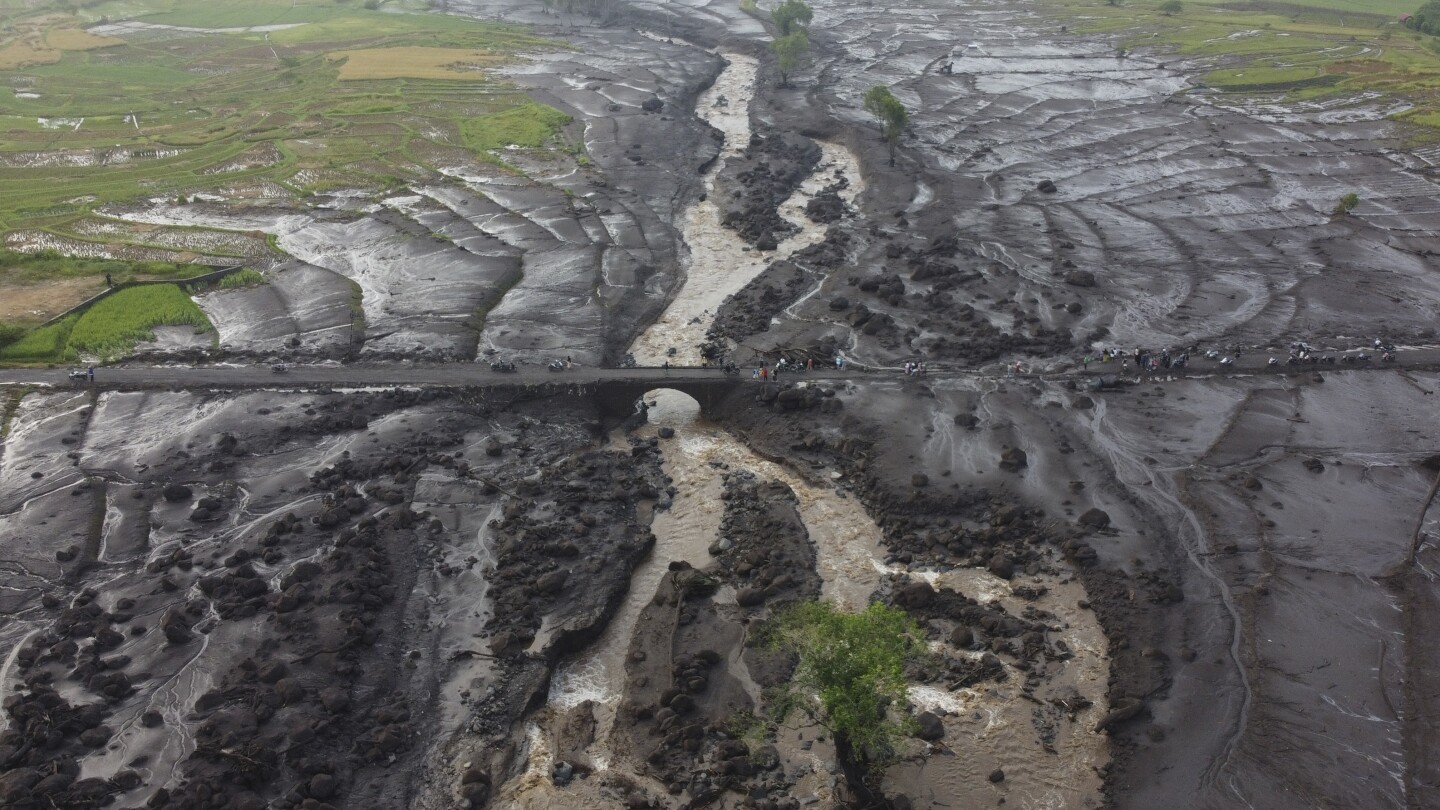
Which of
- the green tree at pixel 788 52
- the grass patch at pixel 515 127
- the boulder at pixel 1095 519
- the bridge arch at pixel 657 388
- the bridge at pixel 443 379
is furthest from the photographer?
the green tree at pixel 788 52

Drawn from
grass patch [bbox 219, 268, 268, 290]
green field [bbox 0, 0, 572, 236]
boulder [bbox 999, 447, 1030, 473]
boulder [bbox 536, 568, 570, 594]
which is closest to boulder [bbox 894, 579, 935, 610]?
boulder [bbox 999, 447, 1030, 473]

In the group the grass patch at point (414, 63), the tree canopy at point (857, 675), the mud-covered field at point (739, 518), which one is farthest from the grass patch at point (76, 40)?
the tree canopy at point (857, 675)

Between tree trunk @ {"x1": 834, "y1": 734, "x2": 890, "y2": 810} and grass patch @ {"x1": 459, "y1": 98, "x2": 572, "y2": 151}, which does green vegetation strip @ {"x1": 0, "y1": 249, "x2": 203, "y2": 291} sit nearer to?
grass patch @ {"x1": 459, "y1": 98, "x2": 572, "y2": 151}

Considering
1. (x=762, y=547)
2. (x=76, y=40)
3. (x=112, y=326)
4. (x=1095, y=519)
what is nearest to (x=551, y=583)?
(x=762, y=547)

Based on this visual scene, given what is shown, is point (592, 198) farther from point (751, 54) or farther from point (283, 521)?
point (751, 54)

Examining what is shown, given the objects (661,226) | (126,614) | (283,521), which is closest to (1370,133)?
(661,226)

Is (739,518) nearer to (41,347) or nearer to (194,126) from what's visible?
(41,347)

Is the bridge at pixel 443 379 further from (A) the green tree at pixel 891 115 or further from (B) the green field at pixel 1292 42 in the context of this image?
(B) the green field at pixel 1292 42
